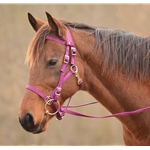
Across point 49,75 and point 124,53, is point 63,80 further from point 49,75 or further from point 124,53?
point 124,53

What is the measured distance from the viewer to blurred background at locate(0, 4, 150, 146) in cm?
440

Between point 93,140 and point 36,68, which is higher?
point 36,68

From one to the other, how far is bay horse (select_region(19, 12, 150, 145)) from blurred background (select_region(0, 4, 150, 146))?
8.72 feet

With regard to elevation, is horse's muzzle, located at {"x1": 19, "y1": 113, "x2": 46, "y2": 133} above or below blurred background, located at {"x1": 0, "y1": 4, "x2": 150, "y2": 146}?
above

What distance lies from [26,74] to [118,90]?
2930 mm

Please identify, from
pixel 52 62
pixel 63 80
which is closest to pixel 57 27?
pixel 52 62

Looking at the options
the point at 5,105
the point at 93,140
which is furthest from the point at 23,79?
the point at 93,140

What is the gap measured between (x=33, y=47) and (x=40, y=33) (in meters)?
0.11

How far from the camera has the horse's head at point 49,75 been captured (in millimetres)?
1657

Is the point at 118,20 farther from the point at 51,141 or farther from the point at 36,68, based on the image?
the point at 36,68

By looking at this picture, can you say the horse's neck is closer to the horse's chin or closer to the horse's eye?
the horse's eye

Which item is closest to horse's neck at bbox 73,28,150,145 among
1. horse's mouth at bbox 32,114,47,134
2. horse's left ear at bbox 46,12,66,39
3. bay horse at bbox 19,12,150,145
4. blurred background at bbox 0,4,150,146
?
bay horse at bbox 19,12,150,145

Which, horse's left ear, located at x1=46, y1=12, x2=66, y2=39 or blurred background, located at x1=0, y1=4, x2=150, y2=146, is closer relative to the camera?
horse's left ear, located at x1=46, y1=12, x2=66, y2=39

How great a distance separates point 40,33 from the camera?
1790 mm
